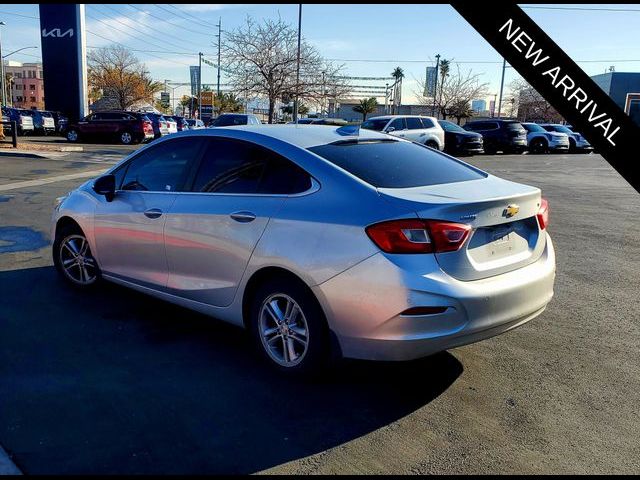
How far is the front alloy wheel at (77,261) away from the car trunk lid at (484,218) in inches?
126

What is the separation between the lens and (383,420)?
3.21 m

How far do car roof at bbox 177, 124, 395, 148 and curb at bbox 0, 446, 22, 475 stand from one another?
249cm

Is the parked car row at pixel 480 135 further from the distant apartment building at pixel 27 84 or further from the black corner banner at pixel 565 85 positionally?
the distant apartment building at pixel 27 84

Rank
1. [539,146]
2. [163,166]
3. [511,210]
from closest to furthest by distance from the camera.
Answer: [511,210] < [163,166] < [539,146]

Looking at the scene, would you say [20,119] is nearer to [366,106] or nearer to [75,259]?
[75,259]

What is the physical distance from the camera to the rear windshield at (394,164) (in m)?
3.65

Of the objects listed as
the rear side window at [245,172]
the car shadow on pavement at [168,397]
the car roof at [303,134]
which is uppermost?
the car roof at [303,134]

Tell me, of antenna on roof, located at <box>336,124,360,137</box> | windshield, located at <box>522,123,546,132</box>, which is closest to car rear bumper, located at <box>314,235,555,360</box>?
antenna on roof, located at <box>336,124,360,137</box>

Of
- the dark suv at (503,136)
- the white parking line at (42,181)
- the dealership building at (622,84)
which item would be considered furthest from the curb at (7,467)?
the dealership building at (622,84)

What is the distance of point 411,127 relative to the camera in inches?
860

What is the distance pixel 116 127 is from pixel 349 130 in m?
27.8

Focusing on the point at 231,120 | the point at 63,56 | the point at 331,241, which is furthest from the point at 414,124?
the point at 63,56

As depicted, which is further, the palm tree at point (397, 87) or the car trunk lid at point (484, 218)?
the palm tree at point (397, 87)

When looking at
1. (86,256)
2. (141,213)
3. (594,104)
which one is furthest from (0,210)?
(594,104)
